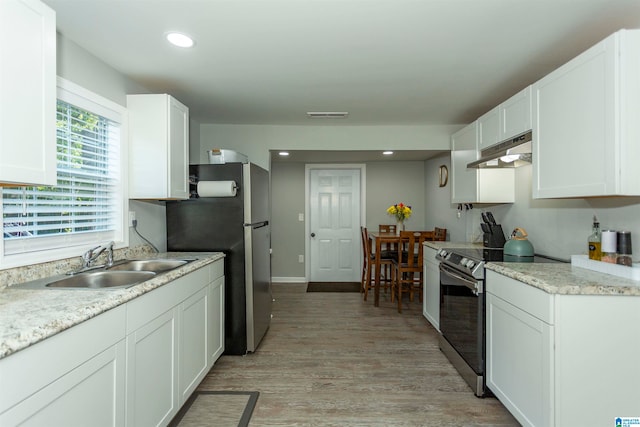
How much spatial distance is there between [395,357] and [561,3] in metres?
2.60

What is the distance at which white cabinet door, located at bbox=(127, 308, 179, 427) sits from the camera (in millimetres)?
1450

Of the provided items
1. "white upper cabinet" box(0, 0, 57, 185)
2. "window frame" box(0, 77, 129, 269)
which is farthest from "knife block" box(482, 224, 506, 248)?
"white upper cabinet" box(0, 0, 57, 185)

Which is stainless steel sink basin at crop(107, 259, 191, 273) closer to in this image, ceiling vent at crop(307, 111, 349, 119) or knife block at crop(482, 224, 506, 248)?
ceiling vent at crop(307, 111, 349, 119)

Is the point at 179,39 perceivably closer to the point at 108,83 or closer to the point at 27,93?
the point at 108,83

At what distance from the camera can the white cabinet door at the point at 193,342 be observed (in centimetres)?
195

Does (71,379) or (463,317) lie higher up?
(71,379)

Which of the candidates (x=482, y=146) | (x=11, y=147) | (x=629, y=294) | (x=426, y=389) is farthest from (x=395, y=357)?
(x=11, y=147)

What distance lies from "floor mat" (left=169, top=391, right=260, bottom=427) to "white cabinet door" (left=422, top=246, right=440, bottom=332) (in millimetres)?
1847

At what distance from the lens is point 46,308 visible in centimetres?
117

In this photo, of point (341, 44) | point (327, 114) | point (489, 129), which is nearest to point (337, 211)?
point (327, 114)

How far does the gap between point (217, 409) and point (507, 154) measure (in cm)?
267

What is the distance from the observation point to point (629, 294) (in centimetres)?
147

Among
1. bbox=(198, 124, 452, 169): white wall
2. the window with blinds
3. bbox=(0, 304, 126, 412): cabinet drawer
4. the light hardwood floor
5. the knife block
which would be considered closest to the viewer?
bbox=(0, 304, 126, 412): cabinet drawer

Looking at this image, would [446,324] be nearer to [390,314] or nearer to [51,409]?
[390,314]
